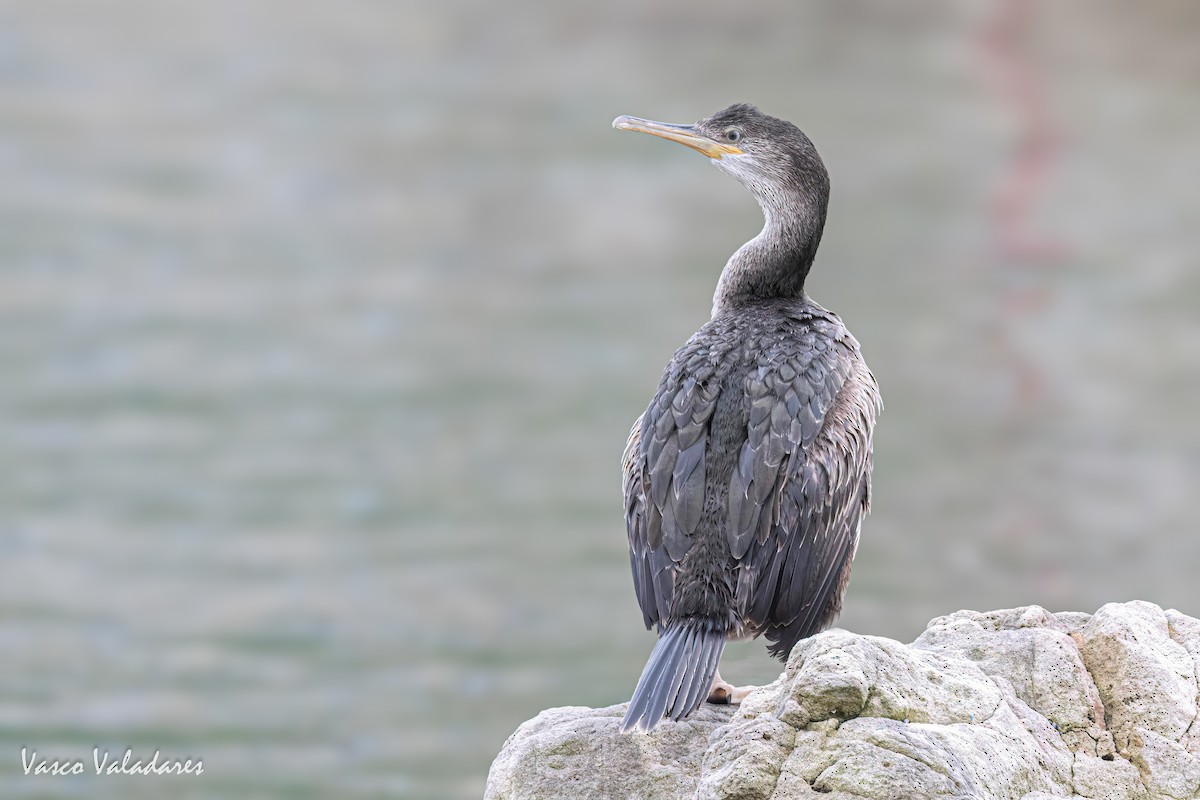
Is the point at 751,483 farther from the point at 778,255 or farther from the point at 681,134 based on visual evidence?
the point at 681,134

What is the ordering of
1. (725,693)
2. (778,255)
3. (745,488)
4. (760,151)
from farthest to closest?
(760,151) → (778,255) → (745,488) → (725,693)

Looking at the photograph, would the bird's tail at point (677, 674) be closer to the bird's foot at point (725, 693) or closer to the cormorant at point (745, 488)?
the cormorant at point (745, 488)

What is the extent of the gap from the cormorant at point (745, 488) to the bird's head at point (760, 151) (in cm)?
64

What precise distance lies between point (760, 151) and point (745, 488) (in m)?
2.19

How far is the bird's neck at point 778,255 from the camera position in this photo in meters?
7.52

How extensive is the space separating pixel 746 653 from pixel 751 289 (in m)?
1.99

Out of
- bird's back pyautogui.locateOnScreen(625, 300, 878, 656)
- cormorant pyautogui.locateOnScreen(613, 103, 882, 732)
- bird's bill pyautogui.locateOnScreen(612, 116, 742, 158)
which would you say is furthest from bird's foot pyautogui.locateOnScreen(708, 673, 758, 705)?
bird's bill pyautogui.locateOnScreen(612, 116, 742, 158)

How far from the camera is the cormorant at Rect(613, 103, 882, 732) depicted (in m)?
6.07

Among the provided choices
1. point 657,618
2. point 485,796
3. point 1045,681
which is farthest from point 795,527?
point 485,796

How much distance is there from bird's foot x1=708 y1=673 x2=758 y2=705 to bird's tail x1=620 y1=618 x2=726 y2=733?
0.69ft

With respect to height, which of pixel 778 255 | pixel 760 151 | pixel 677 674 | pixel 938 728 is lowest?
pixel 938 728

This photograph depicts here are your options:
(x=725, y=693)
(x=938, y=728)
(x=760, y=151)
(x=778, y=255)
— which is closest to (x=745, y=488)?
(x=725, y=693)

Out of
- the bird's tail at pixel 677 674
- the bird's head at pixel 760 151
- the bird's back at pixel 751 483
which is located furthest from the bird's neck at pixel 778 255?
the bird's tail at pixel 677 674

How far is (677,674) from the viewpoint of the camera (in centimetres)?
563
